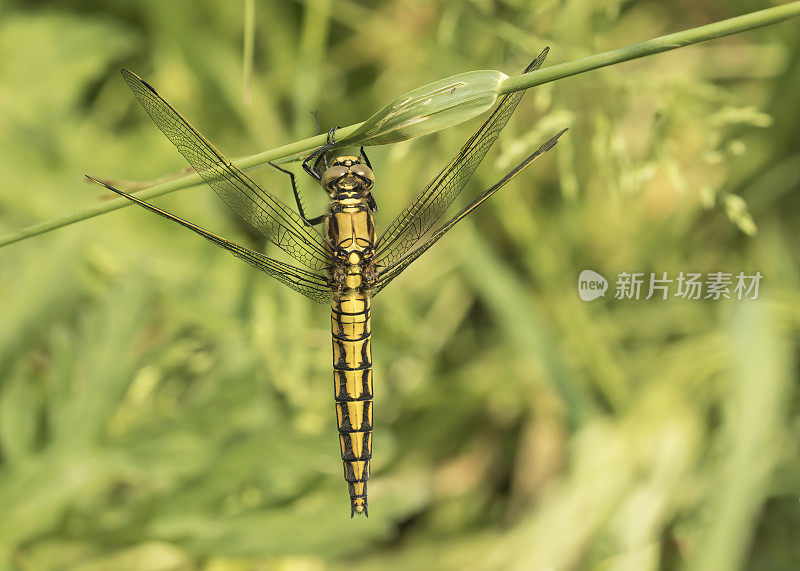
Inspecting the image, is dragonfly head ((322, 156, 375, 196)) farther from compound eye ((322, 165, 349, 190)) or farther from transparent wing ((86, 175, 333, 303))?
transparent wing ((86, 175, 333, 303))

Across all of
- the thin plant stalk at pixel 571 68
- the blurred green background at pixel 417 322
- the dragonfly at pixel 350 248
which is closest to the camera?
the thin plant stalk at pixel 571 68

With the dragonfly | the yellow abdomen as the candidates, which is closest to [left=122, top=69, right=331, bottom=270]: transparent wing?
the dragonfly

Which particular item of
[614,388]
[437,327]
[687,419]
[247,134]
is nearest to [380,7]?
[247,134]

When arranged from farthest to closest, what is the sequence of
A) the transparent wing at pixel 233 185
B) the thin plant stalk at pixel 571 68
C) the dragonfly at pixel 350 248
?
the dragonfly at pixel 350 248
the transparent wing at pixel 233 185
the thin plant stalk at pixel 571 68

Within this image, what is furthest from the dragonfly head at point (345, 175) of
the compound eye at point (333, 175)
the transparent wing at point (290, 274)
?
the transparent wing at point (290, 274)

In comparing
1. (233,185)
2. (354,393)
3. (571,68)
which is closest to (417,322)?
(354,393)

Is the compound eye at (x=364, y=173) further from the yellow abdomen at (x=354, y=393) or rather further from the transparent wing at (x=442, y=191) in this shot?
the yellow abdomen at (x=354, y=393)

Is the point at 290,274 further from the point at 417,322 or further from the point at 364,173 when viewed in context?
the point at 417,322

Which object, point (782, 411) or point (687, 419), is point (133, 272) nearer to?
point (687, 419)
